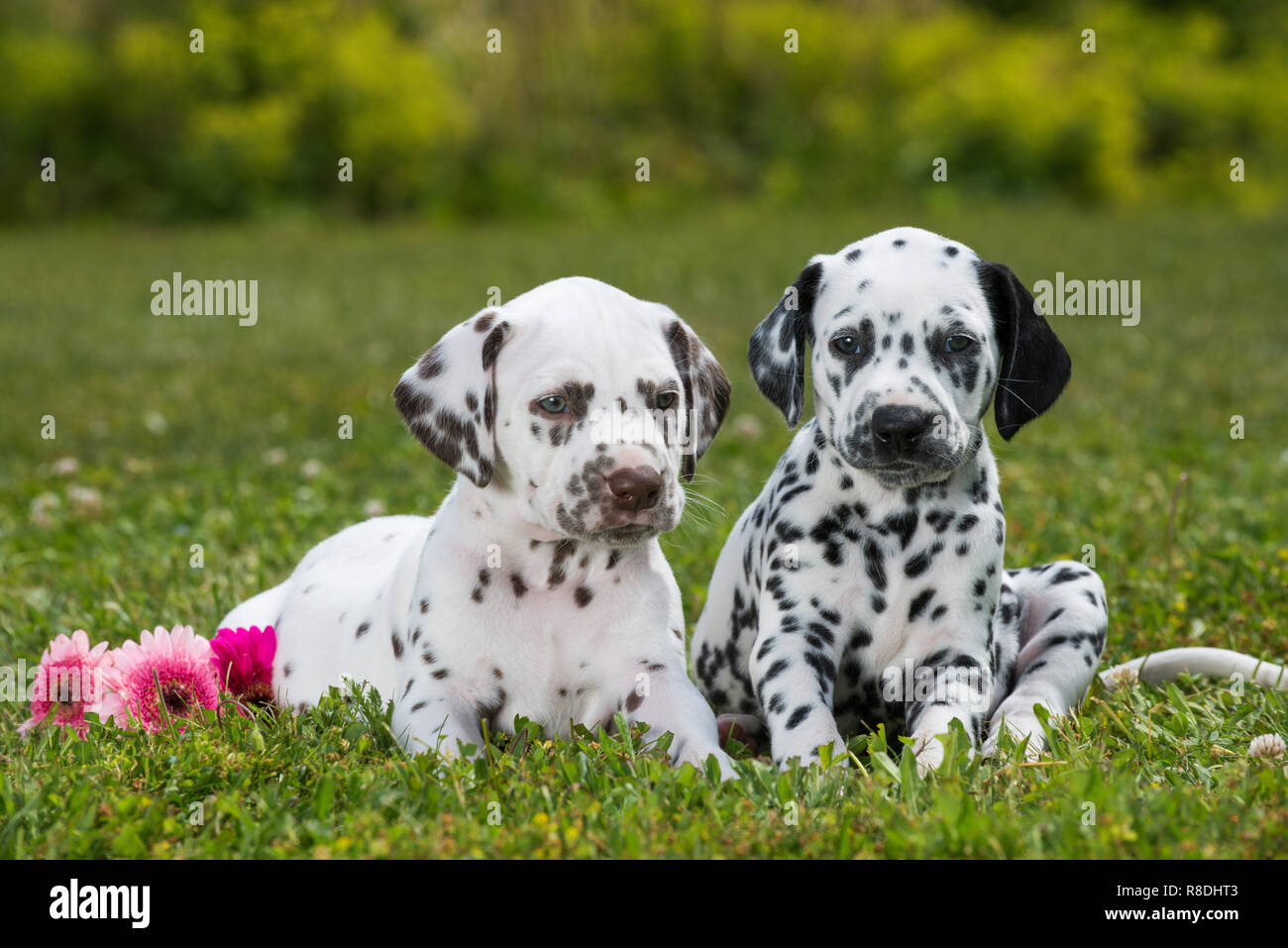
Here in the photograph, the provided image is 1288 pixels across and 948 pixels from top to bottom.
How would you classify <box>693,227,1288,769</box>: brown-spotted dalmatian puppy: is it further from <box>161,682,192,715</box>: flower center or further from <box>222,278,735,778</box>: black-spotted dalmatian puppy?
<box>161,682,192,715</box>: flower center

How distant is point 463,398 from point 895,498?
1.35m

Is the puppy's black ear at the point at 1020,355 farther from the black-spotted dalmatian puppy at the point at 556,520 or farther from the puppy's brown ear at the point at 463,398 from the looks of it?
the puppy's brown ear at the point at 463,398

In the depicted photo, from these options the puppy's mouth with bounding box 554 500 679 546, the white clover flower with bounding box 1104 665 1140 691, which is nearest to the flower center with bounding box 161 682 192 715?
the puppy's mouth with bounding box 554 500 679 546

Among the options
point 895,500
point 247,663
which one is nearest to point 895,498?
point 895,500

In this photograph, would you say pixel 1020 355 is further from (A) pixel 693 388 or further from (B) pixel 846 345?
(A) pixel 693 388

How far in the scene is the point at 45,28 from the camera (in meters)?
26.6

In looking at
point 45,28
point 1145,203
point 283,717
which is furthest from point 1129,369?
point 45,28

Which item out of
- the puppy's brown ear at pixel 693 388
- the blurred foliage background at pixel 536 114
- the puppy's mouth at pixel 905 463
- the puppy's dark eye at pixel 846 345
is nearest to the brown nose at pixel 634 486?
the puppy's brown ear at pixel 693 388

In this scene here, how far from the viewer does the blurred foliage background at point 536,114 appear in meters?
25.2

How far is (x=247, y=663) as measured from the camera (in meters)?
4.79

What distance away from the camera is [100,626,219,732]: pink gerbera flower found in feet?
14.9

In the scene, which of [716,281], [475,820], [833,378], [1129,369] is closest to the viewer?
[475,820]
